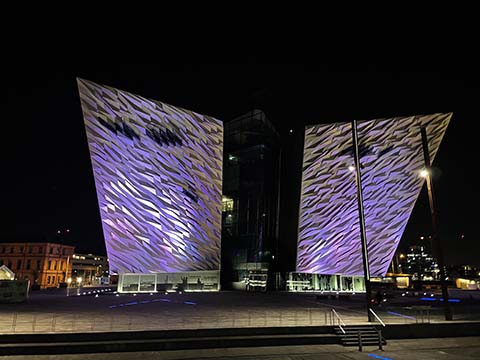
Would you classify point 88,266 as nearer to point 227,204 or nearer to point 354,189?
point 227,204

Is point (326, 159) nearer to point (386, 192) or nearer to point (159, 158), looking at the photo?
point (386, 192)

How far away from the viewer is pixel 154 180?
28.2m

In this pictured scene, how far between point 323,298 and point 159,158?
16852 mm

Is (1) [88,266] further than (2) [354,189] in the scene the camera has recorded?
Yes

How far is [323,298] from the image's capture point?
2539cm

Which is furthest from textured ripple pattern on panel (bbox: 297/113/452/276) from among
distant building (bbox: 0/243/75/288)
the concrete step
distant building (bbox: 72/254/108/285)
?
distant building (bbox: 72/254/108/285)

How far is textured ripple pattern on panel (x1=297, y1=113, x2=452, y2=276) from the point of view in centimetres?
3044

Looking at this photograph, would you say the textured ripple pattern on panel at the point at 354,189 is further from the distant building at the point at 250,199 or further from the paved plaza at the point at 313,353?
the paved plaza at the point at 313,353

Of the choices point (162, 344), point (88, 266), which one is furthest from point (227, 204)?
point (88, 266)

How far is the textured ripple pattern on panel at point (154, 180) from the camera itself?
24750 mm

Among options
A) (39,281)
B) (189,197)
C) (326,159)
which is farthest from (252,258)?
(39,281)

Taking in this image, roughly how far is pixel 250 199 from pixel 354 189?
10.9m

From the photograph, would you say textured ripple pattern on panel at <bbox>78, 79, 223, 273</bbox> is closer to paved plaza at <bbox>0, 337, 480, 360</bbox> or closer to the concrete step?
the concrete step

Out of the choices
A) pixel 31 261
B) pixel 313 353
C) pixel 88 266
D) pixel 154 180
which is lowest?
pixel 313 353
